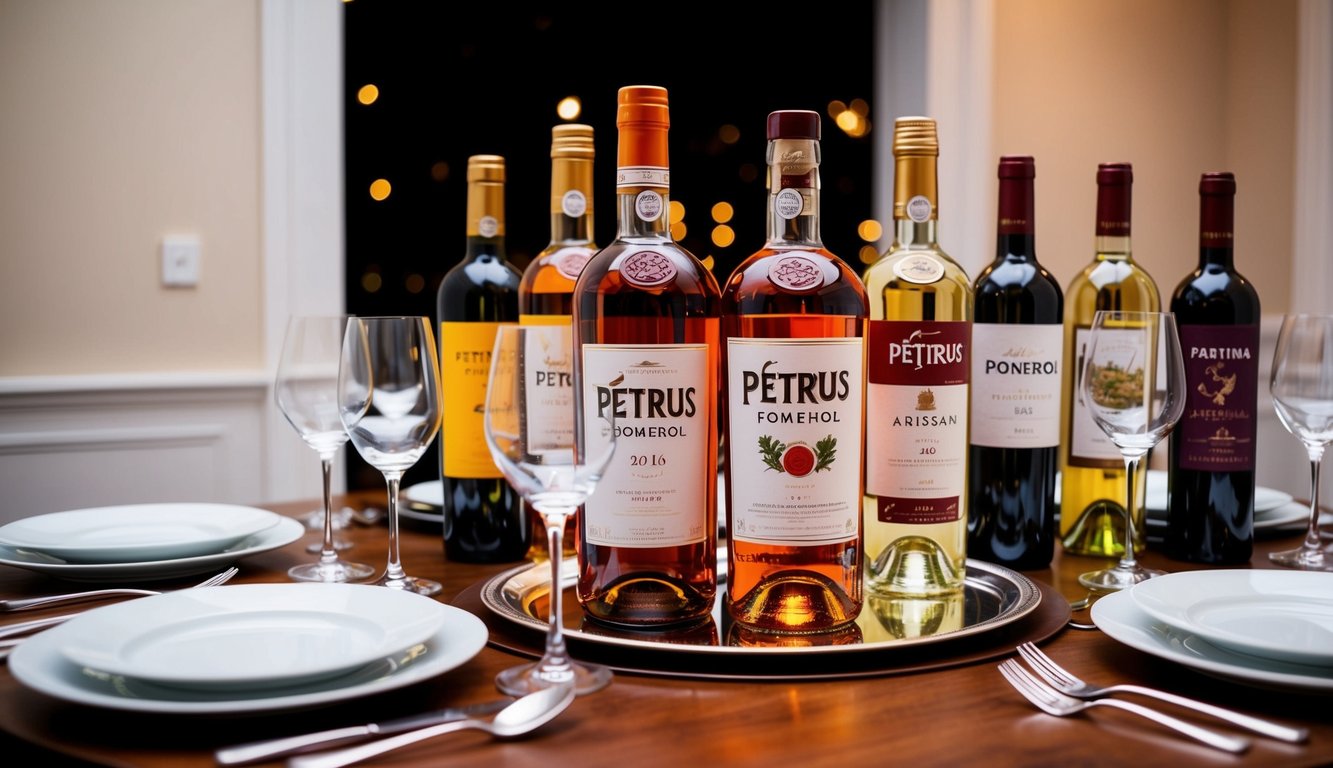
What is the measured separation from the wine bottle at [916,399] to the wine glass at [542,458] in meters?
0.30

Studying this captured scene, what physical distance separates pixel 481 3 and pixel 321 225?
1.16 m

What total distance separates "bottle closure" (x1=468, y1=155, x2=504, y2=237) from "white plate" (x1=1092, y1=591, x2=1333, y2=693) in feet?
2.23

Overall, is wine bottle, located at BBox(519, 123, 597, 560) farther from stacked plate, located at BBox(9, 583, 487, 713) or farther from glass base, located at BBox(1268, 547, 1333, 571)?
glass base, located at BBox(1268, 547, 1333, 571)

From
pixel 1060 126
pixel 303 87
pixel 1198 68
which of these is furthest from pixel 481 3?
pixel 1198 68

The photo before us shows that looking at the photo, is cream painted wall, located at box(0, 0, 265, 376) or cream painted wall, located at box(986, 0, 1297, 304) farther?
cream painted wall, located at box(986, 0, 1297, 304)

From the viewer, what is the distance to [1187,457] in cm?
111

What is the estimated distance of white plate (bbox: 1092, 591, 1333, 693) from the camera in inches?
25.6

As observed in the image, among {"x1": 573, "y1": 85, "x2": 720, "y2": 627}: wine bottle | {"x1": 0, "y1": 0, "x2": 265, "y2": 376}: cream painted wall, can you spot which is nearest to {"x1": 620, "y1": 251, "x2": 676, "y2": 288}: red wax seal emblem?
{"x1": 573, "y1": 85, "x2": 720, "y2": 627}: wine bottle

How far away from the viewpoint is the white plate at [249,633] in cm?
62

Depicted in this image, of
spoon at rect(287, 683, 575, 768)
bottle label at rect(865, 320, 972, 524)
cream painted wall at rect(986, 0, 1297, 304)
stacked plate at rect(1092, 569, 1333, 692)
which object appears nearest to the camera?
Result: spoon at rect(287, 683, 575, 768)

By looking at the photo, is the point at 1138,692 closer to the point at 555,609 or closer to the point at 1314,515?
the point at 555,609

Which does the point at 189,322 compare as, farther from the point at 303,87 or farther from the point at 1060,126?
the point at 1060,126

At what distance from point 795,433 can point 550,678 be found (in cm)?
25

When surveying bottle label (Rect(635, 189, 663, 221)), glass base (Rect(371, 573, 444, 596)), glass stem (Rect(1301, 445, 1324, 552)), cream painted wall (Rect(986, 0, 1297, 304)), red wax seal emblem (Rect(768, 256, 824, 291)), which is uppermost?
cream painted wall (Rect(986, 0, 1297, 304))
